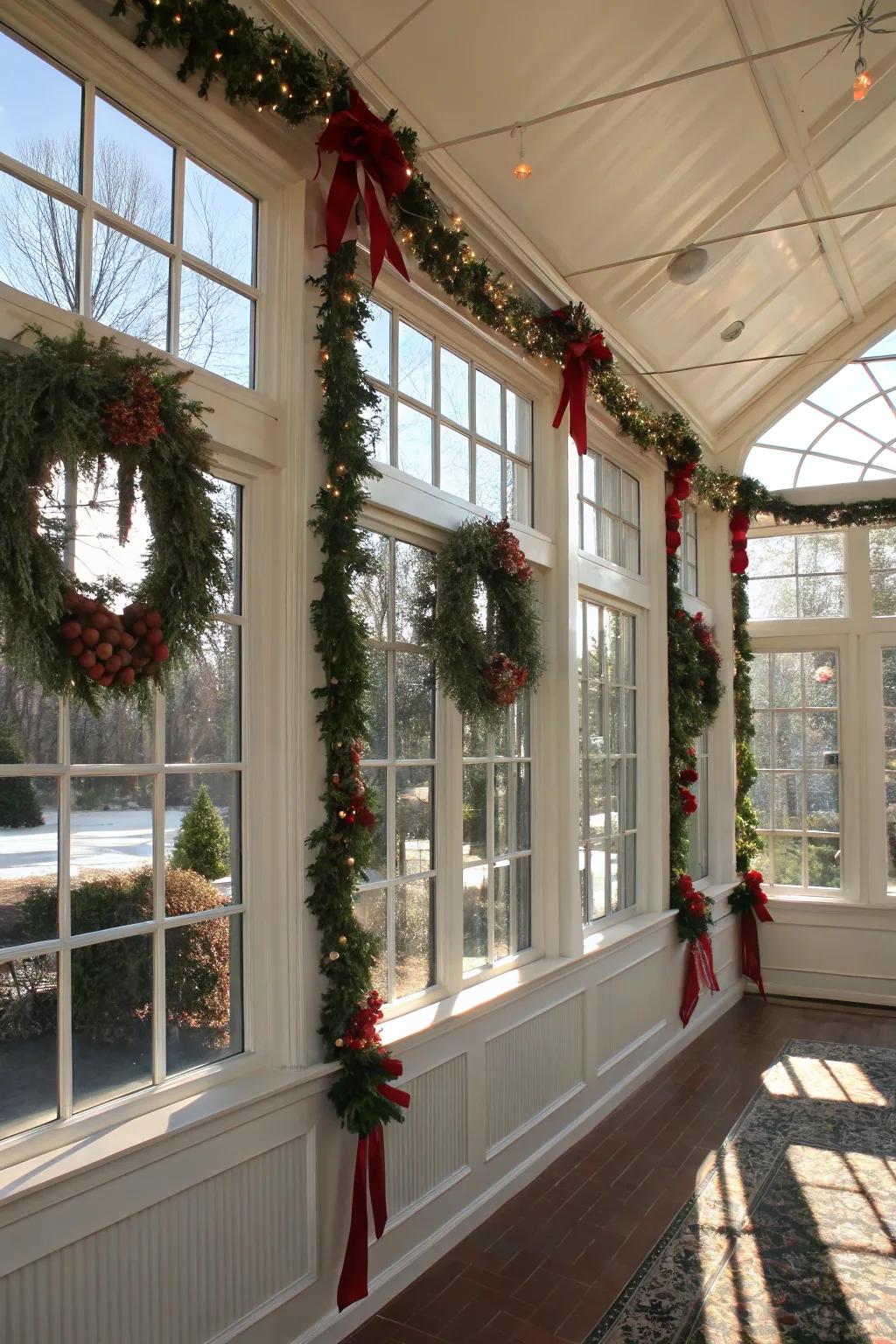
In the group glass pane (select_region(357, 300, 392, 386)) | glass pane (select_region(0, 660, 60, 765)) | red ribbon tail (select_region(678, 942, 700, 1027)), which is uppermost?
glass pane (select_region(357, 300, 392, 386))

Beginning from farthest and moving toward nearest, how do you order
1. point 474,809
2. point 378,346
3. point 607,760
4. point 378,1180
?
point 607,760 < point 474,809 < point 378,346 < point 378,1180

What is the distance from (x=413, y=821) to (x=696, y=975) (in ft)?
10.1

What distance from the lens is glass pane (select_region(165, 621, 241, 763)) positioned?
2.57 metres

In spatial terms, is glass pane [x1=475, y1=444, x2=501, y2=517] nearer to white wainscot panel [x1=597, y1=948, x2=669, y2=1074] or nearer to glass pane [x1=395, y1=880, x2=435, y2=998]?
glass pane [x1=395, y1=880, x2=435, y2=998]

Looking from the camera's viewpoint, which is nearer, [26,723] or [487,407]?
[26,723]

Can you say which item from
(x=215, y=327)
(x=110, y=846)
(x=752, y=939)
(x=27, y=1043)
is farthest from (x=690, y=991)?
(x=215, y=327)

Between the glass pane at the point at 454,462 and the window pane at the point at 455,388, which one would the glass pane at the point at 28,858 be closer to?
the glass pane at the point at 454,462

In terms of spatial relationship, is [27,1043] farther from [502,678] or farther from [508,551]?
[508,551]

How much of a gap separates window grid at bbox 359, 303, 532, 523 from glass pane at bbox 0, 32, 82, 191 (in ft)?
3.59

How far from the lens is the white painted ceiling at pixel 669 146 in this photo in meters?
3.34

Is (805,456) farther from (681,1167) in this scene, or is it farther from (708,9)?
(681,1167)

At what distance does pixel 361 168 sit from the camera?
2887 mm

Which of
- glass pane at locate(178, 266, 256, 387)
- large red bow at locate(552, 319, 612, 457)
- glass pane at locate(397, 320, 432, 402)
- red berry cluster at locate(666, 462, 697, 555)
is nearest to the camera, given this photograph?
glass pane at locate(178, 266, 256, 387)

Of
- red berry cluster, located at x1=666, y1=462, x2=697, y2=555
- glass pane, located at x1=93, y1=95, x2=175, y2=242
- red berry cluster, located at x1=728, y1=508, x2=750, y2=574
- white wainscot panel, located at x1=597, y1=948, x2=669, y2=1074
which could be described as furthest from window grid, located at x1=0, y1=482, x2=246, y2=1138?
red berry cluster, located at x1=728, y1=508, x2=750, y2=574
